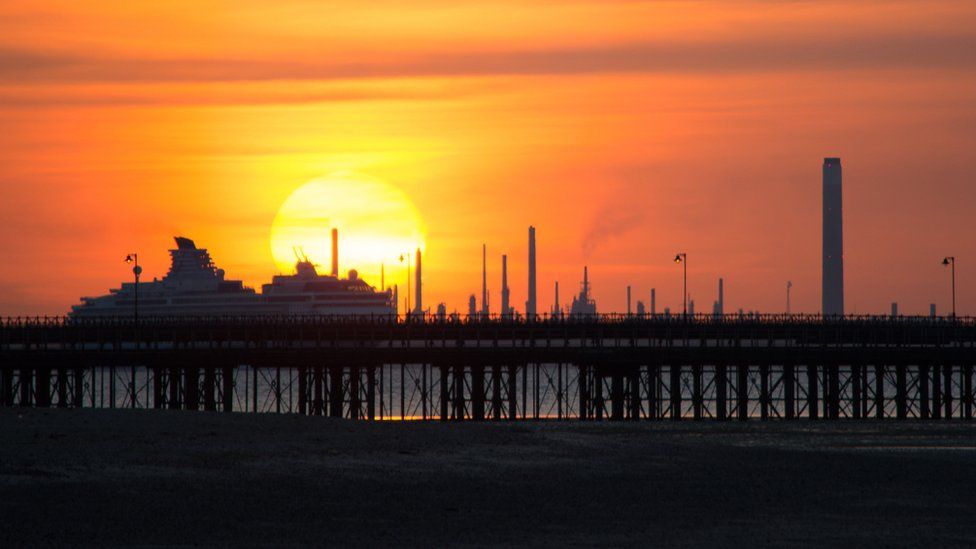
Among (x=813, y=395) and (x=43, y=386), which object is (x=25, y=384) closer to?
(x=43, y=386)

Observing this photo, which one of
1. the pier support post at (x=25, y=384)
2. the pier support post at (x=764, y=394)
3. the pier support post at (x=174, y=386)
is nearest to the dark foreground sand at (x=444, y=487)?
the pier support post at (x=764, y=394)

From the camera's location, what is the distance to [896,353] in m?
93.9

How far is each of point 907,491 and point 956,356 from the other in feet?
197

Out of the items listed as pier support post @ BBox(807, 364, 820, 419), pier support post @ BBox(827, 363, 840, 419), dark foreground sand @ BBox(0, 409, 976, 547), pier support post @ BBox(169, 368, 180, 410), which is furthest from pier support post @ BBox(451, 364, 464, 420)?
dark foreground sand @ BBox(0, 409, 976, 547)

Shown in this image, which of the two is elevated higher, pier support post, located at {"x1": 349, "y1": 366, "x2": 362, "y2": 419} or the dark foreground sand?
the dark foreground sand

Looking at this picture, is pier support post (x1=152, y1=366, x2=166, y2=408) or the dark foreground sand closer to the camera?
the dark foreground sand

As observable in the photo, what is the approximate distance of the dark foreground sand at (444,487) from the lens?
94.5ft

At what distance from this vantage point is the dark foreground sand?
28.8m

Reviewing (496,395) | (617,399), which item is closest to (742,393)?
(617,399)

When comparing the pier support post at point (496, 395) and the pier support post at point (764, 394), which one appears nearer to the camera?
the pier support post at point (496, 395)

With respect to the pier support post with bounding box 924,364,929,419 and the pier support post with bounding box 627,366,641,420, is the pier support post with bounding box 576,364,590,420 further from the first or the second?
the pier support post with bounding box 924,364,929,419

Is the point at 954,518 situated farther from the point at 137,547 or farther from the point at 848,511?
the point at 137,547

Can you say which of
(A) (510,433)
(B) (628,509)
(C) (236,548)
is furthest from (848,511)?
(A) (510,433)

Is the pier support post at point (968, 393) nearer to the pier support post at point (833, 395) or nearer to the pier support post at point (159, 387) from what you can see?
the pier support post at point (833, 395)
